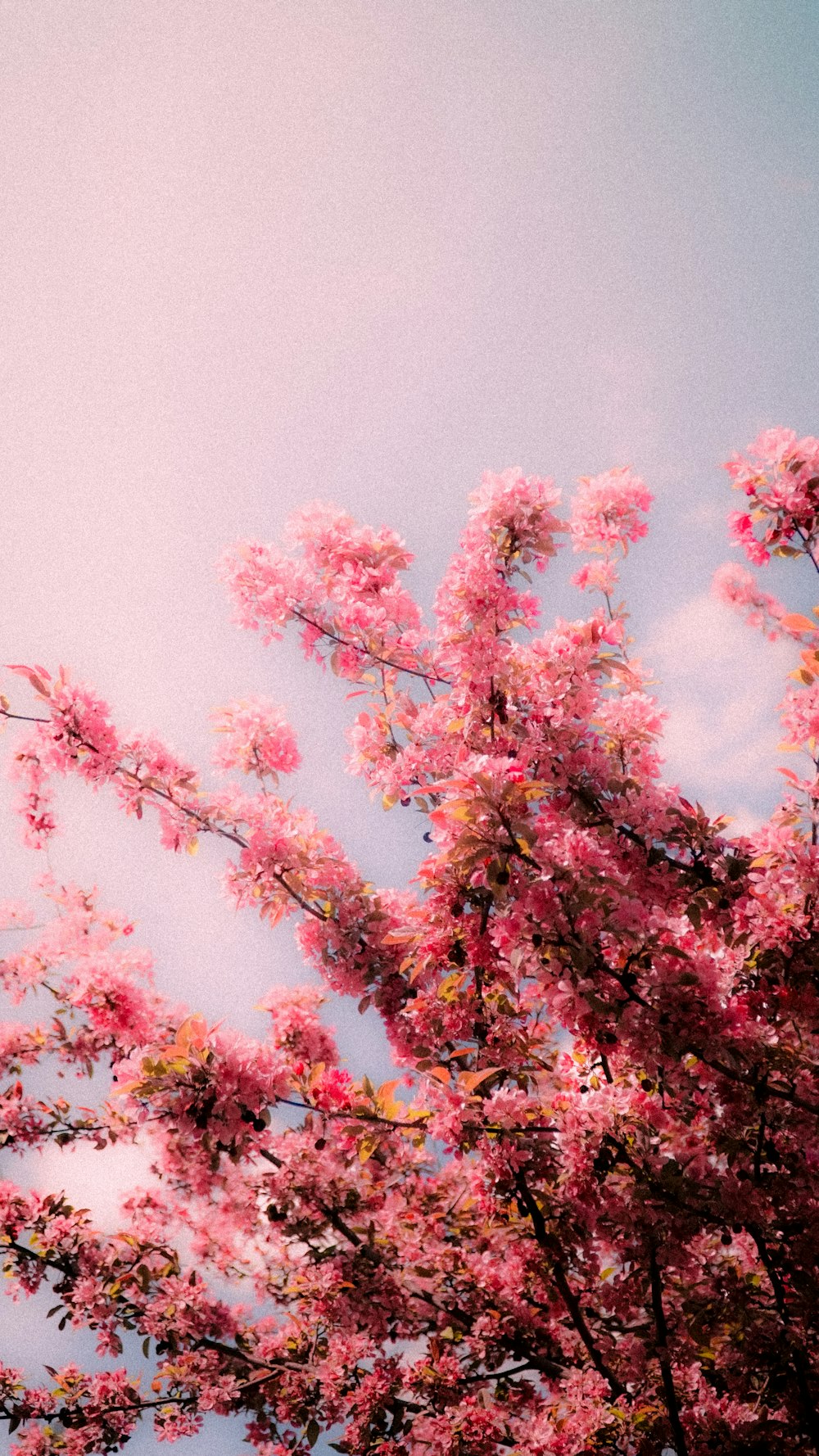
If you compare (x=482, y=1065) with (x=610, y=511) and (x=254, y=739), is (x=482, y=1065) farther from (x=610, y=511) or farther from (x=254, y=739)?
(x=610, y=511)

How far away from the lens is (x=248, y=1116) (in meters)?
3.89

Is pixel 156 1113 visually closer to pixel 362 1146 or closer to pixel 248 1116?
pixel 248 1116

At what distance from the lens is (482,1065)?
420 cm

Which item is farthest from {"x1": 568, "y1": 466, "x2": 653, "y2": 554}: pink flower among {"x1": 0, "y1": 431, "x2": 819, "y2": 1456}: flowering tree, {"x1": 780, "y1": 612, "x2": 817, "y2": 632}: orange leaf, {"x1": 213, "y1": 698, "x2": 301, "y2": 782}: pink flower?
{"x1": 213, "y1": 698, "x2": 301, "y2": 782}: pink flower

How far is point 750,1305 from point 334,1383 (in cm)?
258

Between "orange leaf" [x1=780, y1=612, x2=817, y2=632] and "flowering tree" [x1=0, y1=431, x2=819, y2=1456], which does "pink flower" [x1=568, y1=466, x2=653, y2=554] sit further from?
"orange leaf" [x1=780, y1=612, x2=817, y2=632]

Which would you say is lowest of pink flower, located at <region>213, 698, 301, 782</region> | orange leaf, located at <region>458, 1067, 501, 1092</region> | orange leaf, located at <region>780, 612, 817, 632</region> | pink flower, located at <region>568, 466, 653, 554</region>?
orange leaf, located at <region>458, 1067, 501, 1092</region>

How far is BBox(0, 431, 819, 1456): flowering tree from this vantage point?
12.5 ft

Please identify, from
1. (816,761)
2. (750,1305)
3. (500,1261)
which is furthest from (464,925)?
(750,1305)

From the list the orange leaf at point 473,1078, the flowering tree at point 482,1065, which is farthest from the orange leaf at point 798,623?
the orange leaf at point 473,1078

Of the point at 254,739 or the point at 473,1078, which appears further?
the point at 254,739

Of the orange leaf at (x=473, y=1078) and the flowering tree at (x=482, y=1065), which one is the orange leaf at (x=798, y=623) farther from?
the orange leaf at (x=473, y=1078)

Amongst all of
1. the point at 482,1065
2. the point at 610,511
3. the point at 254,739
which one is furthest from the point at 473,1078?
the point at 610,511

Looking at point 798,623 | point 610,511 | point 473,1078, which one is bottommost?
point 473,1078
